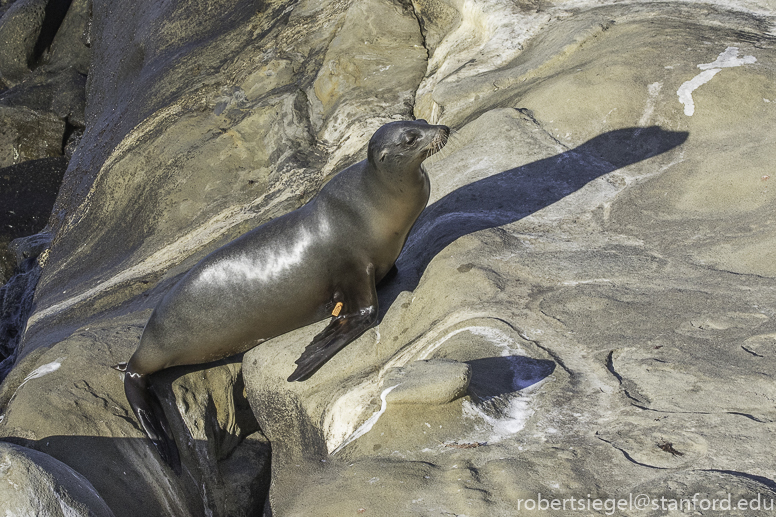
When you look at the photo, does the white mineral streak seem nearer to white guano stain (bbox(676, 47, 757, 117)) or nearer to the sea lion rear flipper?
the sea lion rear flipper

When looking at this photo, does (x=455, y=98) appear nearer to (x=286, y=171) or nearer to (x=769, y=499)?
(x=286, y=171)

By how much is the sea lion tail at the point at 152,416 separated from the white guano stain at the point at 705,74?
14.2 ft

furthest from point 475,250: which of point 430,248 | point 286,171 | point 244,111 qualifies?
point 244,111

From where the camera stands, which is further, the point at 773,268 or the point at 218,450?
the point at 218,450

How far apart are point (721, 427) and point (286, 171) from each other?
5.39m

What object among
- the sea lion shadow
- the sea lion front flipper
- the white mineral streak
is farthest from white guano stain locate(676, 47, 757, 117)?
the white mineral streak

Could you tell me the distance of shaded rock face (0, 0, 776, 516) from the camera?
3016 millimetres

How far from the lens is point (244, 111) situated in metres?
7.88

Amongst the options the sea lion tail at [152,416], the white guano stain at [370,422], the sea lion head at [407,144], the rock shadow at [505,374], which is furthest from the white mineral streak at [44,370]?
the rock shadow at [505,374]

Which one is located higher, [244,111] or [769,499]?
[244,111]

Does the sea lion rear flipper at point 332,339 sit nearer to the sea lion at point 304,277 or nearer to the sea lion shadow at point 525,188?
the sea lion at point 304,277

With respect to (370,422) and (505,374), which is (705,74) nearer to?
(505,374)

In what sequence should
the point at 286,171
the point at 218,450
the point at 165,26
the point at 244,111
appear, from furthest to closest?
the point at 165,26 < the point at 244,111 < the point at 286,171 < the point at 218,450

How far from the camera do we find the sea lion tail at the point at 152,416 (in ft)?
14.4
